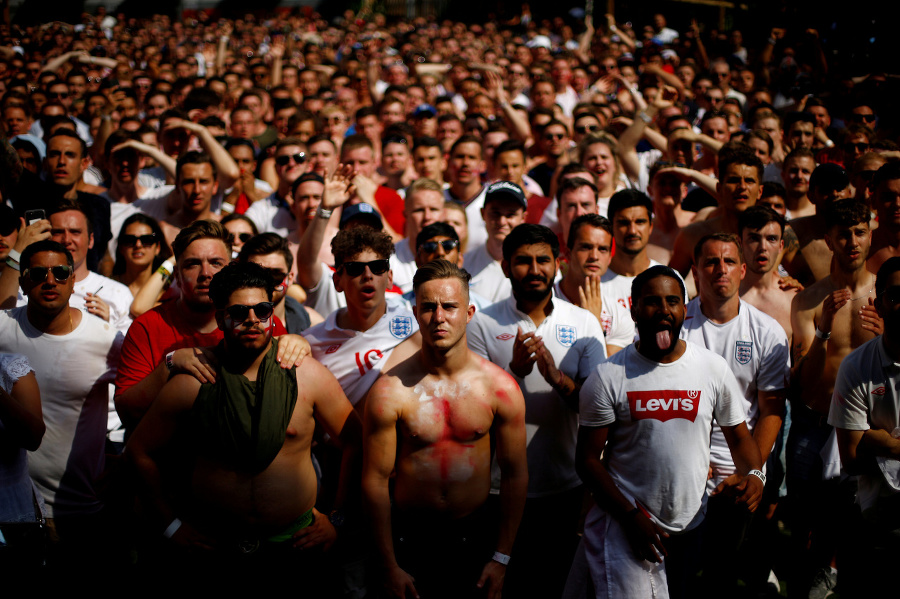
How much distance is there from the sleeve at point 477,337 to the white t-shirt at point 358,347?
40 centimetres

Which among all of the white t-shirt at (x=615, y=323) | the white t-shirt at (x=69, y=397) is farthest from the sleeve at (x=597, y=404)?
the white t-shirt at (x=69, y=397)

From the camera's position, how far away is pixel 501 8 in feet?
77.9

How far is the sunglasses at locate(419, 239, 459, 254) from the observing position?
4.95 metres

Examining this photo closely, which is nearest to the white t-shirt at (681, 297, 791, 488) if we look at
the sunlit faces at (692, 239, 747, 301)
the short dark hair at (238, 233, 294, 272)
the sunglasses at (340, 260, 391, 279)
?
the sunlit faces at (692, 239, 747, 301)

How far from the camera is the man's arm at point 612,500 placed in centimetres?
344

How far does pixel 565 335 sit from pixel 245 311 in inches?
70.6

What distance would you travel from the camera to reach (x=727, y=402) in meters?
3.63

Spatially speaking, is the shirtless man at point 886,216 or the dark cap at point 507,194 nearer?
the shirtless man at point 886,216

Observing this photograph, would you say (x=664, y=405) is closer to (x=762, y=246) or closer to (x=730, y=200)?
(x=762, y=246)

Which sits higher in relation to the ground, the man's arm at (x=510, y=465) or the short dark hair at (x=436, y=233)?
the short dark hair at (x=436, y=233)

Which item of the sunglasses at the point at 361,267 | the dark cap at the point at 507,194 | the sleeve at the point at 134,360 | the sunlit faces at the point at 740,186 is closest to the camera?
the sleeve at the point at 134,360

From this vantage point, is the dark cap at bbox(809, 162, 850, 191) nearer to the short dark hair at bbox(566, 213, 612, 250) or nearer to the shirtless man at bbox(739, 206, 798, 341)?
the shirtless man at bbox(739, 206, 798, 341)

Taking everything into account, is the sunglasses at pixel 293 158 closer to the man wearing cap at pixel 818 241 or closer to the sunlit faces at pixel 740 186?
the sunlit faces at pixel 740 186

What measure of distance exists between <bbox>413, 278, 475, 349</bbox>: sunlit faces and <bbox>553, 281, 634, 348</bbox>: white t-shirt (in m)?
1.38
